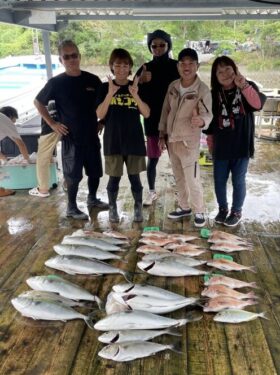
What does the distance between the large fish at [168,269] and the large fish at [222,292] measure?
24 centimetres

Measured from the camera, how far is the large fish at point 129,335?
190 centimetres

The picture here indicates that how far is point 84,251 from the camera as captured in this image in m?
2.76

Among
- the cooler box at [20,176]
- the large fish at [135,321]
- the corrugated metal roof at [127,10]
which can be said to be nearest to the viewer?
the large fish at [135,321]

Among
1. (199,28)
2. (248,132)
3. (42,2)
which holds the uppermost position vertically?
(199,28)

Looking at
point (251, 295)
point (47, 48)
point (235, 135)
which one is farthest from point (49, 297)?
point (47, 48)

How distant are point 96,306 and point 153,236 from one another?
982 millimetres

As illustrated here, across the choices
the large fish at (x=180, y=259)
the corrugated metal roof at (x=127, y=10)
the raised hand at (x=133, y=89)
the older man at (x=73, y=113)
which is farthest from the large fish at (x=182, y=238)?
the corrugated metal roof at (x=127, y=10)

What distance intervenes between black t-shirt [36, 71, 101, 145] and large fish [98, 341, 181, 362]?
2.19 m

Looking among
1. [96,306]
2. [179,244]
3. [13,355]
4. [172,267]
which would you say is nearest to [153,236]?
[179,244]

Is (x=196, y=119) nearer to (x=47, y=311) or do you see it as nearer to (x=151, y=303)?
(x=151, y=303)

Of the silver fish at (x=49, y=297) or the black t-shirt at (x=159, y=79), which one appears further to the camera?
the black t-shirt at (x=159, y=79)

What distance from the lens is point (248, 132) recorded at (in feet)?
10.5

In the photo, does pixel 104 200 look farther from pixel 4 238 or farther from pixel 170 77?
pixel 170 77

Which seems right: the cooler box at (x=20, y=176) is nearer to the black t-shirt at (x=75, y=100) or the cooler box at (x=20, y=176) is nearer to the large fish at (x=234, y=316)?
the black t-shirt at (x=75, y=100)
